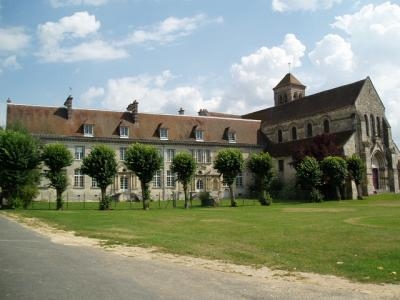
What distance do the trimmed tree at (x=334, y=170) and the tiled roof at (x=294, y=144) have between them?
5.67 meters

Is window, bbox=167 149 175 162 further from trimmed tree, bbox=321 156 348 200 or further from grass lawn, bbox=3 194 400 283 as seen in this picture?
grass lawn, bbox=3 194 400 283

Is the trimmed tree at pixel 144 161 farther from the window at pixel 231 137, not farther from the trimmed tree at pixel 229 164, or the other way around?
the window at pixel 231 137

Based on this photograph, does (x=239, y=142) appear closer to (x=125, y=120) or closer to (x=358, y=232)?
(x=125, y=120)

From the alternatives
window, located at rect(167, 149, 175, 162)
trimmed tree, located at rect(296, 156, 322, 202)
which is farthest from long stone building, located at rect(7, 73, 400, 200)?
trimmed tree, located at rect(296, 156, 322, 202)

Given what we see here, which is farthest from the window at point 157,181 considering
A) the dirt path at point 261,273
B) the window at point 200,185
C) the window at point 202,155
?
the dirt path at point 261,273

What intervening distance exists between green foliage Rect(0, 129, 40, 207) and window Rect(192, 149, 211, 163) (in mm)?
23590

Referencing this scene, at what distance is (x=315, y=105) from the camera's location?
59031 mm

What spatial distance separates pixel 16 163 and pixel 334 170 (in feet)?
96.9

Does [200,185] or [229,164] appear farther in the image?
[200,185]

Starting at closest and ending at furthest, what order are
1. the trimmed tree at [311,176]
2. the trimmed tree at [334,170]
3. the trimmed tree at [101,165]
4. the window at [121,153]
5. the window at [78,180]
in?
the trimmed tree at [101,165] → the trimmed tree at [311,176] → the trimmed tree at [334,170] → the window at [78,180] → the window at [121,153]

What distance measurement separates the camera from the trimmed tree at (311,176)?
44.4 meters

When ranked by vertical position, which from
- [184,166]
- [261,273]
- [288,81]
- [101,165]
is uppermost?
[288,81]

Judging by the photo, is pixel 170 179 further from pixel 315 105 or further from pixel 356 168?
pixel 356 168

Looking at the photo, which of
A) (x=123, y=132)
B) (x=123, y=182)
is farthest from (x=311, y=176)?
(x=123, y=132)
